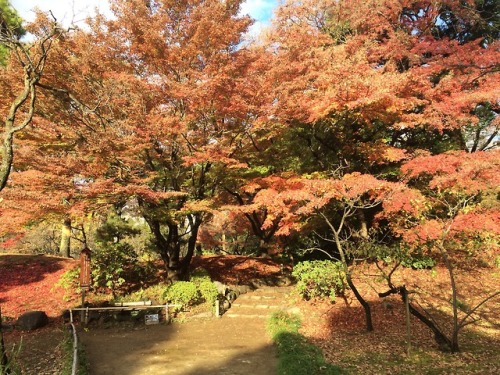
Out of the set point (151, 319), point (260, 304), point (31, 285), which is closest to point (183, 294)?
point (151, 319)

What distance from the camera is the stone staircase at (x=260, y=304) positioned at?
1257cm

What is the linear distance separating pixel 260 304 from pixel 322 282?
2773 mm

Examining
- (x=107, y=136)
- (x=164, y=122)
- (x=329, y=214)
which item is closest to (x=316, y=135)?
(x=329, y=214)

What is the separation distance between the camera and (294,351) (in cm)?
826

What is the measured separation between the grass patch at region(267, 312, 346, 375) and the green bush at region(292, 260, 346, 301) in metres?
1.48

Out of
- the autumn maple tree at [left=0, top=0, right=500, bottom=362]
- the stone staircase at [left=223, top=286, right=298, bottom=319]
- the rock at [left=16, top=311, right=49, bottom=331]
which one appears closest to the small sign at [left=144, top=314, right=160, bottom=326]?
the stone staircase at [left=223, top=286, right=298, bottom=319]

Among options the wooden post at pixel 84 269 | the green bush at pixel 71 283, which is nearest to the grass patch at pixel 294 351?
the wooden post at pixel 84 269

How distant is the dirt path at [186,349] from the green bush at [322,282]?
1.97 m

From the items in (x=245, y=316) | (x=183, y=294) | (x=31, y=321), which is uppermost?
(x=183, y=294)

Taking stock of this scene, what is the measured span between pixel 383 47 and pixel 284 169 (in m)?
7.24

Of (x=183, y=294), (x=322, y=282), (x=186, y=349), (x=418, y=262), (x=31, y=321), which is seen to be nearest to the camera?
(x=186, y=349)

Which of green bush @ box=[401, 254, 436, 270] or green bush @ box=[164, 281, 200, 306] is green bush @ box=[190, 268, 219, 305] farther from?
green bush @ box=[401, 254, 436, 270]

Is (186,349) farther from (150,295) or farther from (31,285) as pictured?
(31,285)

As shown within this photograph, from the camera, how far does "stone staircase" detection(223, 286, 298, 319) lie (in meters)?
12.6
